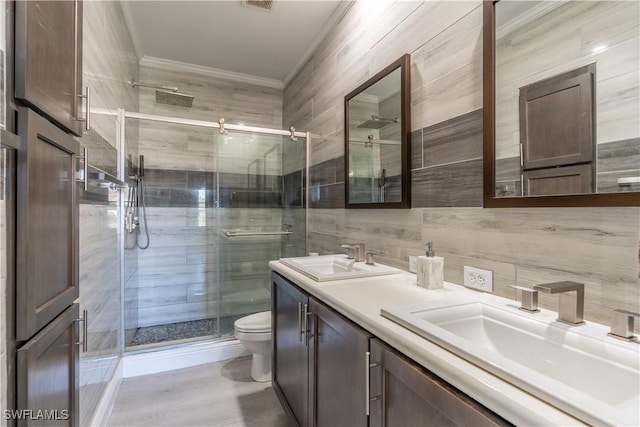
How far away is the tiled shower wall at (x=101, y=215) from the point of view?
1515 millimetres

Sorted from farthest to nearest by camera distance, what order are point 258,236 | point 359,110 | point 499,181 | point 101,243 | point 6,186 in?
point 258,236 → point 359,110 → point 101,243 → point 499,181 → point 6,186

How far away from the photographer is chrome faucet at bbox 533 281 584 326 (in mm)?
854

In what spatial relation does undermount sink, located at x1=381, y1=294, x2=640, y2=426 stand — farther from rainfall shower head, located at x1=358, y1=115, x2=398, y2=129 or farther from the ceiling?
the ceiling

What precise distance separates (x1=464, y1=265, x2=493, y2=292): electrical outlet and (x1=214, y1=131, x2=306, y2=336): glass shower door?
1.84m

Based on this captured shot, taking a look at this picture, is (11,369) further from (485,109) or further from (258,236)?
(258,236)

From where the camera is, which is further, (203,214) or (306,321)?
(203,214)

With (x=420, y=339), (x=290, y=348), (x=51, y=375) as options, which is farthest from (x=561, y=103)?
(x=51, y=375)

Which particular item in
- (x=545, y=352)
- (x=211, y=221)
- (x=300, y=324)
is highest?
(x=211, y=221)

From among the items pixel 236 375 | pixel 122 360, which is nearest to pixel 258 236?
pixel 236 375

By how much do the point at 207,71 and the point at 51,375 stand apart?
318 centimetres

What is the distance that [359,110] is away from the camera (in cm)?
211

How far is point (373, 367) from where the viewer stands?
939 mm

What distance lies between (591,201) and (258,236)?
2.69 m

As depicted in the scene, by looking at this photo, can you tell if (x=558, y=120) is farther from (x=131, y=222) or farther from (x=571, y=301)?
(x=131, y=222)
